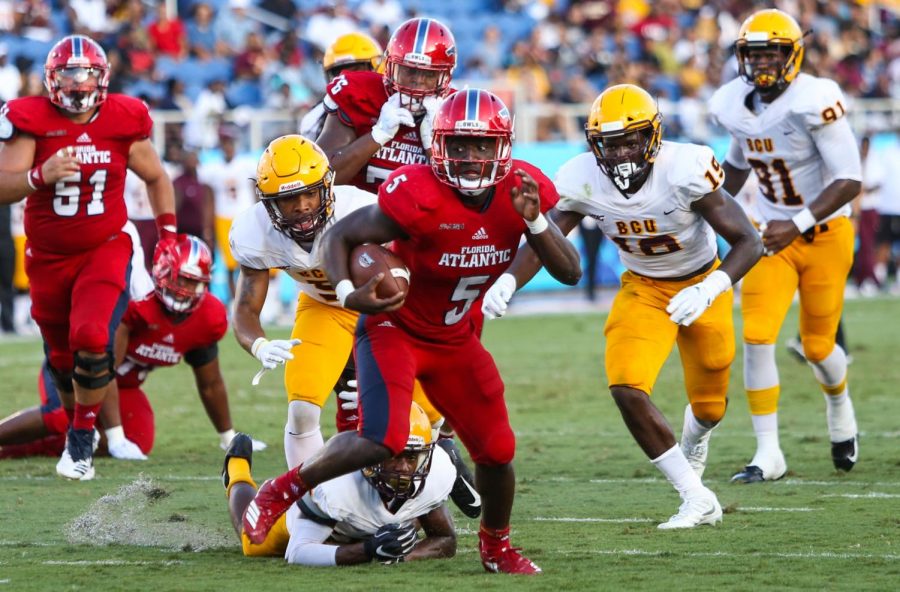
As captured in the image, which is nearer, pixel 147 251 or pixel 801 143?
pixel 801 143

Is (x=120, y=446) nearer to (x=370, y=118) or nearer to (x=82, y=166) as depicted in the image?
(x=82, y=166)

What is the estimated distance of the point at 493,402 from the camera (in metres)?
5.00

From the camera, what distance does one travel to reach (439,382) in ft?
16.5

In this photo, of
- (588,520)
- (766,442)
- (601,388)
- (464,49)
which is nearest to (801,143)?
(766,442)

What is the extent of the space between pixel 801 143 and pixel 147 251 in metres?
6.86

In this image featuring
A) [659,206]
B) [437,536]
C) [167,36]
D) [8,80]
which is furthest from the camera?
[167,36]

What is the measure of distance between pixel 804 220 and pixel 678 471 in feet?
5.36

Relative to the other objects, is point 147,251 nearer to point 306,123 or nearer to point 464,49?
point 306,123

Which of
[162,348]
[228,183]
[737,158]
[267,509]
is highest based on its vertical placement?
[737,158]

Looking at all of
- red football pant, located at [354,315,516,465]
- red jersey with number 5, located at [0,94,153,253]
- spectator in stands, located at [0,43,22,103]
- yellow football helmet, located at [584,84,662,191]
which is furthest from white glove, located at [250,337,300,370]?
spectator in stands, located at [0,43,22,103]

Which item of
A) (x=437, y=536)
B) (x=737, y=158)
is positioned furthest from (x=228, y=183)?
(x=437, y=536)

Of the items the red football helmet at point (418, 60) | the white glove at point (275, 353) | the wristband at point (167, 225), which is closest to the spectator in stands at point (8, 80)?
the wristband at point (167, 225)

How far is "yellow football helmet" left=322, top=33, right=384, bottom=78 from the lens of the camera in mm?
7773

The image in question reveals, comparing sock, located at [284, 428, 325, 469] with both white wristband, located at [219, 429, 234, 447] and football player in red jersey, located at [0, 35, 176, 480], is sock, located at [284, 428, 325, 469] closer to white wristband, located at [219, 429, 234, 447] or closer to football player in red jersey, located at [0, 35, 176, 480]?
football player in red jersey, located at [0, 35, 176, 480]
